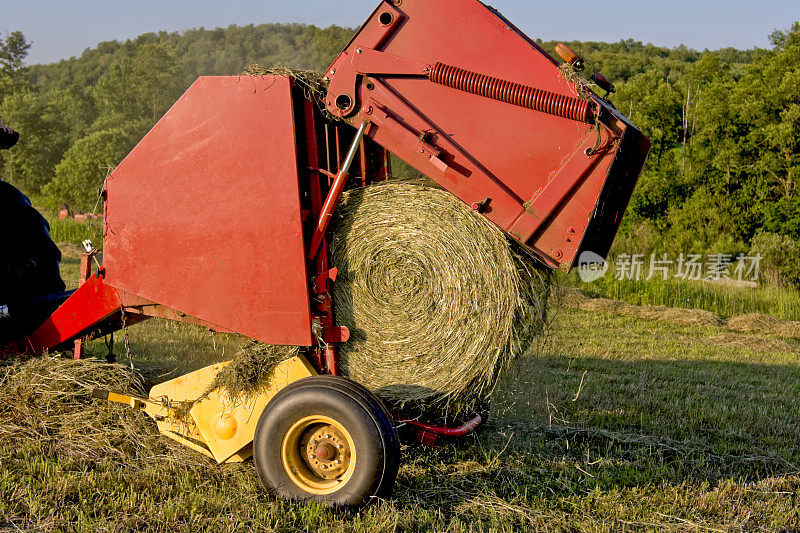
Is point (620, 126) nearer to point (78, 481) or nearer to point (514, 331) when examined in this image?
point (514, 331)

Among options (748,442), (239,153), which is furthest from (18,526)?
(748,442)

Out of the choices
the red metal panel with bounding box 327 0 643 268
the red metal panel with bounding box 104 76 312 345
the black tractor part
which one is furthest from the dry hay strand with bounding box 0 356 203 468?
the red metal panel with bounding box 327 0 643 268

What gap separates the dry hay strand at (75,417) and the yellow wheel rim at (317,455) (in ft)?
2.63

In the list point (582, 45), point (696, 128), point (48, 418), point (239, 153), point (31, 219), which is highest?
point (582, 45)

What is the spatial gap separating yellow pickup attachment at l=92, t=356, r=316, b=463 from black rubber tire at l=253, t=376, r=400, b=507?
29 cm

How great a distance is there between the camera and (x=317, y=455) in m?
3.98

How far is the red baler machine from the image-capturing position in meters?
3.97

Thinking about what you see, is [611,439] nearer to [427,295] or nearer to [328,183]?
[427,295]

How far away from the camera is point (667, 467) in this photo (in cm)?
491

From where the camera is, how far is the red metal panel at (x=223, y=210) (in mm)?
4180

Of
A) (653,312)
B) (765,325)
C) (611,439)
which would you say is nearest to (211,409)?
(611,439)

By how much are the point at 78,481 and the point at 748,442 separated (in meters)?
4.67

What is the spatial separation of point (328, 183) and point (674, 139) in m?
30.6

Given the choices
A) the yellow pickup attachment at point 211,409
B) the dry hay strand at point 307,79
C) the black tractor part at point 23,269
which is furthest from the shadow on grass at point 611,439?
the black tractor part at point 23,269
